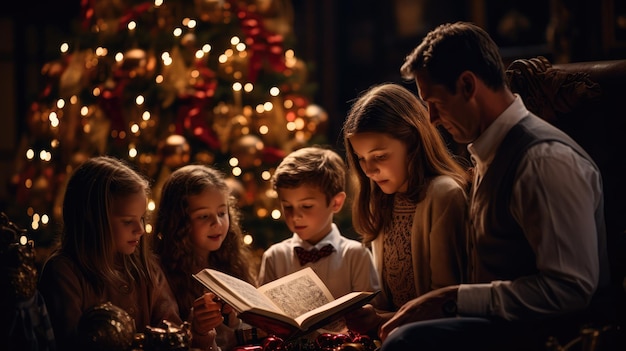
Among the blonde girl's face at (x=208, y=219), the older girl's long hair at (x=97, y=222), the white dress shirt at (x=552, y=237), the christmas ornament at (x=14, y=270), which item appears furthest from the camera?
the blonde girl's face at (x=208, y=219)

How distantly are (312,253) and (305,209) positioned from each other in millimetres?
153

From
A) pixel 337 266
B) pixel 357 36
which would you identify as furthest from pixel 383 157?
pixel 357 36

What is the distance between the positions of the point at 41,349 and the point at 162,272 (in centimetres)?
64

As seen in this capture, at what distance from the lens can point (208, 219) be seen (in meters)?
2.64

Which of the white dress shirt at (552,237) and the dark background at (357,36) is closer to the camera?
the white dress shirt at (552,237)

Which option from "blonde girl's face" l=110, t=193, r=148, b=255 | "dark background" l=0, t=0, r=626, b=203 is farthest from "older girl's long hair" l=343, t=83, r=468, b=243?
"dark background" l=0, t=0, r=626, b=203

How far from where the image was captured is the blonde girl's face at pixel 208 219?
2.63 m

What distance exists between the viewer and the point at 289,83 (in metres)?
4.42

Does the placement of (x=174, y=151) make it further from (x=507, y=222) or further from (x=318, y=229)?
(x=507, y=222)

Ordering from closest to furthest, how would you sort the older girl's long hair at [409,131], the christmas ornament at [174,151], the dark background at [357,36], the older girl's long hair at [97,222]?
1. the older girl's long hair at [97,222]
2. the older girl's long hair at [409,131]
3. the christmas ornament at [174,151]
4. the dark background at [357,36]

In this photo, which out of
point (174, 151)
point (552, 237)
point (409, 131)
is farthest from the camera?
point (174, 151)

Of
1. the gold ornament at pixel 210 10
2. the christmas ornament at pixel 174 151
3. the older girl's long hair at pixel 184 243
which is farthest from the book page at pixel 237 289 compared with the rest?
the gold ornament at pixel 210 10

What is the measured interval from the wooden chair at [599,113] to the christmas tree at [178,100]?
1905 millimetres

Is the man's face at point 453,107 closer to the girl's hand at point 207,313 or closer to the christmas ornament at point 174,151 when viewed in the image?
the girl's hand at point 207,313
